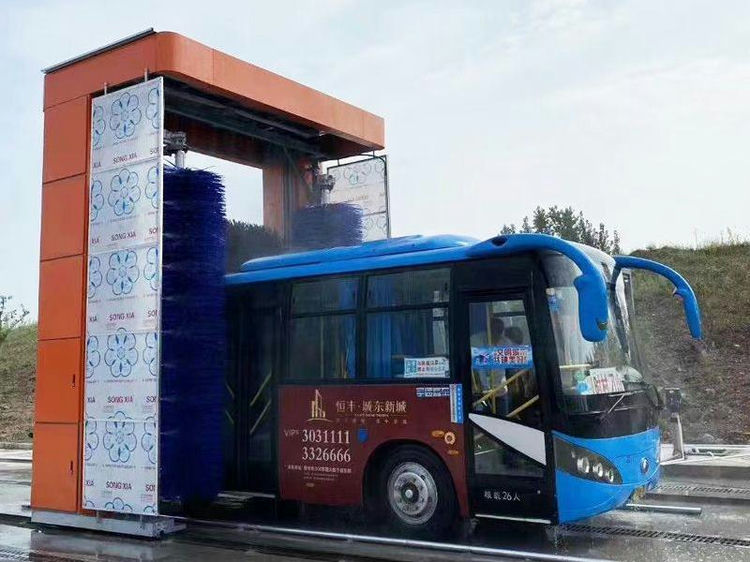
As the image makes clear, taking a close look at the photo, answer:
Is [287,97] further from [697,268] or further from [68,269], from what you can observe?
[697,268]

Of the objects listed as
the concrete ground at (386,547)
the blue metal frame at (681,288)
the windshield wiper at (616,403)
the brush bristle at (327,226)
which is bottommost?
the concrete ground at (386,547)

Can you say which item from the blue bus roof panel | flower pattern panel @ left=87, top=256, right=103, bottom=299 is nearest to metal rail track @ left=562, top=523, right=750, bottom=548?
the blue bus roof panel

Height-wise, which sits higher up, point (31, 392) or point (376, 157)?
point (376, 157)

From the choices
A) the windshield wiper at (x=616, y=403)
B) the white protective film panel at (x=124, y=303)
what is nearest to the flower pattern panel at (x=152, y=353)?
the white protective film panel at (x=124, y=303)

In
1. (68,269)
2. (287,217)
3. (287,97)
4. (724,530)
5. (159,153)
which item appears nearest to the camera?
(724,530)

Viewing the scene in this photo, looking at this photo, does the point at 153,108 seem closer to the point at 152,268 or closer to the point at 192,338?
the point at 152,268

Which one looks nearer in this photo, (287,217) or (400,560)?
(400,560)

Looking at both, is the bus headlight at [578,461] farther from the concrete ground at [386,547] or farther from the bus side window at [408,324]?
the bus side window at [408,324]

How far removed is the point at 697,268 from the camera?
2148 cm

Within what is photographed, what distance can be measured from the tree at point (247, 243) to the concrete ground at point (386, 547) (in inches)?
144

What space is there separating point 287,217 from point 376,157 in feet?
5.60

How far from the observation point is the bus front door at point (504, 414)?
7.08 metres

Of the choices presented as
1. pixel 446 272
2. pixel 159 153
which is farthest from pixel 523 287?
pixel 159 153

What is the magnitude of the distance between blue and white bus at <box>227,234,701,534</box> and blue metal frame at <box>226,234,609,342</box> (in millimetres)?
16
